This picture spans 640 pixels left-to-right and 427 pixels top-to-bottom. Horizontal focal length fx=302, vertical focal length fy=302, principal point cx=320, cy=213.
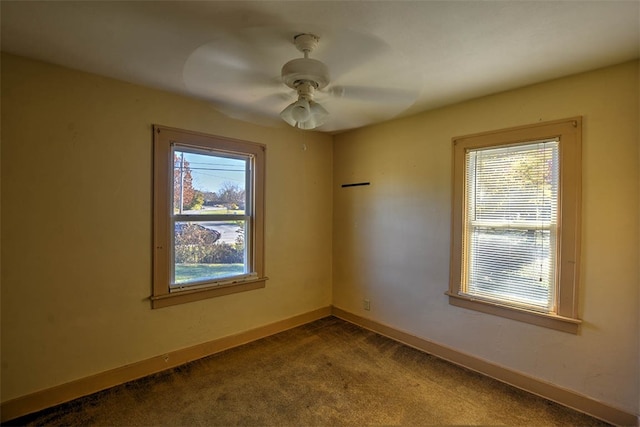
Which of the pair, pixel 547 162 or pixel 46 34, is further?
pixel 547 162

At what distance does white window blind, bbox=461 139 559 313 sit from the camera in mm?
2229

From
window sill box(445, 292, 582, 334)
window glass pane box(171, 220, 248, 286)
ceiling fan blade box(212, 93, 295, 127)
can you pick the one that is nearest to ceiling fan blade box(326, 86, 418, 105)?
ceiling fan blade box(212, 93, 295, 127)

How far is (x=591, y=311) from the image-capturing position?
2.06 meters

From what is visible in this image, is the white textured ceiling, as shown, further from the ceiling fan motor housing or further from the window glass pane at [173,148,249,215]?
the window glass pane at [173,148,249,215]

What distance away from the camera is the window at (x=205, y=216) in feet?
8.32

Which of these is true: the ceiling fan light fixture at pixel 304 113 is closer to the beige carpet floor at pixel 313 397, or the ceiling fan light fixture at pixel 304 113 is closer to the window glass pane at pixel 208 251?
the window glass pane at pixel 208 251

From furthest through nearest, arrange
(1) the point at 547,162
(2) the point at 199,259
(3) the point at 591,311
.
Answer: (2) the point at 199,259, (1) the point at 547,162, (3) the point at 591,311

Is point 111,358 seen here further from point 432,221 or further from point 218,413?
point 432,221

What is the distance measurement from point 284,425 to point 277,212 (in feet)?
6.49

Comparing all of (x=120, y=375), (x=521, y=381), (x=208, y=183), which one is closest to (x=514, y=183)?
(x=521, y=381)

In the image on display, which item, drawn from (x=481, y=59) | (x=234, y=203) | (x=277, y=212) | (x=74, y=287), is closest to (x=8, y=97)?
(x=74, y=287)

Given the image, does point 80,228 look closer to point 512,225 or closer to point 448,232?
point 448,232

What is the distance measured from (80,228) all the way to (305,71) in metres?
1.95

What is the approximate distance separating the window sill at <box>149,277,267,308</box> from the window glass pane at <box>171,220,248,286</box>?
0.30 ft
